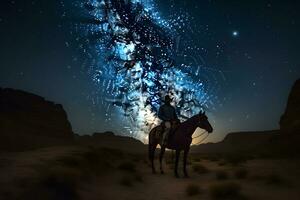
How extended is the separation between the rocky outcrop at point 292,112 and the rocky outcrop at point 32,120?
42.9 m

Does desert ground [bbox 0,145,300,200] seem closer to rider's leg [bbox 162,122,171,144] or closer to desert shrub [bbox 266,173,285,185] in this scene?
desert shrub [bbox 266,173,285,185]

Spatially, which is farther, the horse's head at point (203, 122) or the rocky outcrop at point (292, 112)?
the rocky outcrop at point (292, 112)

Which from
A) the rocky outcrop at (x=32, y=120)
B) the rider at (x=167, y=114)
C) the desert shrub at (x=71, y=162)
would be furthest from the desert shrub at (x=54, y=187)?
the rocky outcrop at (x=32, y=120)

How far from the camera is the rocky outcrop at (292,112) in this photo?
52.8 meters

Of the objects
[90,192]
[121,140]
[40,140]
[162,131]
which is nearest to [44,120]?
[40,140]

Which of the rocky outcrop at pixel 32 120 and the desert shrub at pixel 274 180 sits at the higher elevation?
the rocky outcrop at pixel 32 120

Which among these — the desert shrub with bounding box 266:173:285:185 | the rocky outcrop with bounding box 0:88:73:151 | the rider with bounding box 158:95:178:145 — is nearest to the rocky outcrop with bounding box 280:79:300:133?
the rider with bounding box 158:95:178:145

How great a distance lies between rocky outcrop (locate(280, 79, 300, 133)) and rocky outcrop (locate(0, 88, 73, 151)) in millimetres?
42944

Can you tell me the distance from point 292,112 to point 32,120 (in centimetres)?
5400

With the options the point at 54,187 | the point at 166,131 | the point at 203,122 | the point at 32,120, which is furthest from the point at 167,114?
the point at 32,120

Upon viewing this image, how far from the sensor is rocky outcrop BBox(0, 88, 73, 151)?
2345 inches

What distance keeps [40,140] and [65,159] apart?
53545mm

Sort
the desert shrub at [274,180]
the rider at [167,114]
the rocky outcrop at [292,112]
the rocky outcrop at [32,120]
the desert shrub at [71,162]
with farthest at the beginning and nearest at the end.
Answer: the rocky outcrop at [32,120], the rocky outcrop at [292,112], the rider at [167,114], the desert shrub at [71,162], the desert shrub at [274,180]

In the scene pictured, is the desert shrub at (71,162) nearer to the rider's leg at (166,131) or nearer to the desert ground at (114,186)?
the desert ground at (114,186)
